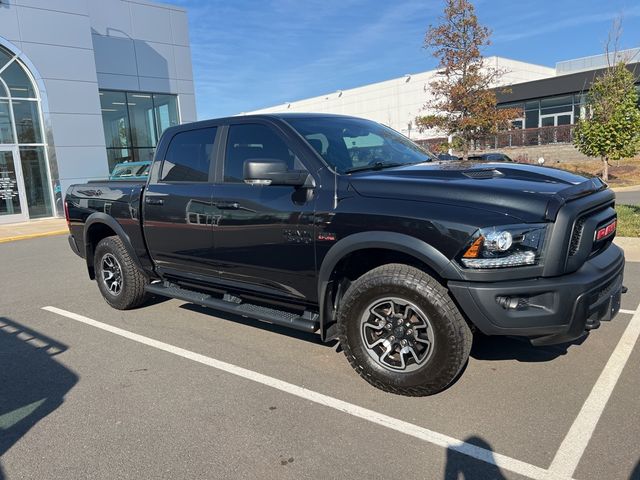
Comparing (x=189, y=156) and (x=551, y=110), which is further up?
(x=551, y=110)

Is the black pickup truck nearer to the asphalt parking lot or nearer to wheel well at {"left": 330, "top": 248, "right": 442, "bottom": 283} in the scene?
wheel well at {"left": 330, "top": 248, "right": 442, "bottom": 283}

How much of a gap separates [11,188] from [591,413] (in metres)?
18.4

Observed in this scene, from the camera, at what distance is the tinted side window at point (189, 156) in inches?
181

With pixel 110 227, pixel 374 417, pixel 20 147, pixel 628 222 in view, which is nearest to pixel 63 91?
pixel 20 147

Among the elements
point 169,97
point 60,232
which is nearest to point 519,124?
point 169,97

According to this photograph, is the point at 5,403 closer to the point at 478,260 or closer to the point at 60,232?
the point at 478,260

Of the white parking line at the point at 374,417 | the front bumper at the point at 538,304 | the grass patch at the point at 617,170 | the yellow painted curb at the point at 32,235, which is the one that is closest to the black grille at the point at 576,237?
the front bumper at the point at 538,304

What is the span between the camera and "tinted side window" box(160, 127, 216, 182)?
4.59m

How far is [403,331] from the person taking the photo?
3.41 m

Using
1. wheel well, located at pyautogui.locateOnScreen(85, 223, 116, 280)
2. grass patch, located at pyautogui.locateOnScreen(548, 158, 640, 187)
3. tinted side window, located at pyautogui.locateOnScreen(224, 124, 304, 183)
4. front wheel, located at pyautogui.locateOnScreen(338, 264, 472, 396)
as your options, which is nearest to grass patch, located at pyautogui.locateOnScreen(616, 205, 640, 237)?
front wheel, located at pyautogui.locateOnScreen(338, 264, 472, 396)

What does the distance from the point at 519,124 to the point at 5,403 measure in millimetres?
41860

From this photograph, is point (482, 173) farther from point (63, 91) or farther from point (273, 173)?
point (63, 91)

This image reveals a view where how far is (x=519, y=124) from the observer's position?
39.8m

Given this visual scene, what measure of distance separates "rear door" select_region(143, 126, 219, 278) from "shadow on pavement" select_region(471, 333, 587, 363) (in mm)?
2468
